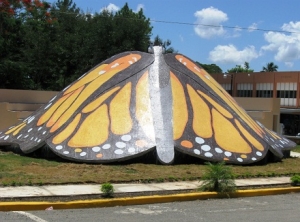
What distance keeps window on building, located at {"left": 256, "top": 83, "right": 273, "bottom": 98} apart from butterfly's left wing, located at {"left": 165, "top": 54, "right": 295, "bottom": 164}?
46397 mm

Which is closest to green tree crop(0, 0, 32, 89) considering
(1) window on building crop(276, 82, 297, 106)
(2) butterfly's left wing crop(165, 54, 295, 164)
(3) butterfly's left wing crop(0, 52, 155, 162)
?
(3) butterfly's left wing crop(0, 52, 155, 162)

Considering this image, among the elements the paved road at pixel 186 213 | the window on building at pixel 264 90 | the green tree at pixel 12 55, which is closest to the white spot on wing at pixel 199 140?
the paved road at pixel 186 213

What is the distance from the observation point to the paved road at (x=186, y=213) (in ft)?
28.7

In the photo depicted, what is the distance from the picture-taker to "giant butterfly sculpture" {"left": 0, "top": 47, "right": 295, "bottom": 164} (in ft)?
51.0

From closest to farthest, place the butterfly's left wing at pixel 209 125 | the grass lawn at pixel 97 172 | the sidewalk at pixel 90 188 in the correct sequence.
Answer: the sidewalk at pixel 90 188 < the grass lawn at pixel 97 172 < the butterfly's left wing at pixel 209 125

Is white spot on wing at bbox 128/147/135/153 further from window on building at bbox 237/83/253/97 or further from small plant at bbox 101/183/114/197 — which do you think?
window on building at bbox 237/83/253/97

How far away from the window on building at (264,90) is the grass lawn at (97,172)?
4900cm

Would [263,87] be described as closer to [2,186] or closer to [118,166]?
[118,166]

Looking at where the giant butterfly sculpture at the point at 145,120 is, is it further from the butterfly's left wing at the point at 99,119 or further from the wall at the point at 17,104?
the wall at the point at 17,104

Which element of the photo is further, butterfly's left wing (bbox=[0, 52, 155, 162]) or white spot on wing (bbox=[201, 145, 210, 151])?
white spot on wing (bbox=[201, 145, 210, 151])

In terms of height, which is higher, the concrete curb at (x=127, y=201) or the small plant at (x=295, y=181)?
A: the small plant at (x=295, y=181)

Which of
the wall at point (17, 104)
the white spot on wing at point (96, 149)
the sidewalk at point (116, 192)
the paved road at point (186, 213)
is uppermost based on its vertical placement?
the wall at point (17, 104)

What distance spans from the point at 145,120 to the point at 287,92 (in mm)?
48362

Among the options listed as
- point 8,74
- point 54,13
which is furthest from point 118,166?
point 54,13
